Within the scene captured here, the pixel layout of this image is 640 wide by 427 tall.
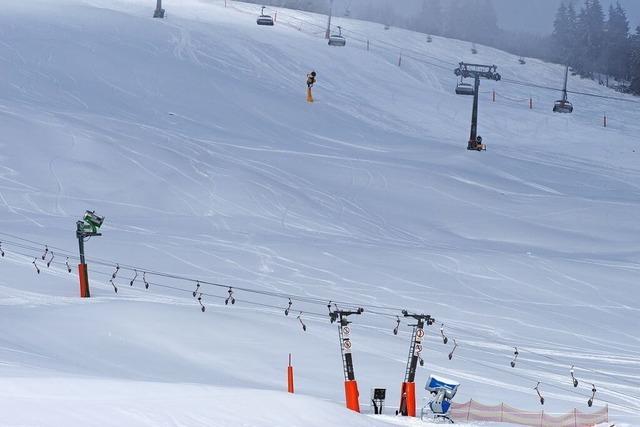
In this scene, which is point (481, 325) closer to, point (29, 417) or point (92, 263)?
point (92, 263)

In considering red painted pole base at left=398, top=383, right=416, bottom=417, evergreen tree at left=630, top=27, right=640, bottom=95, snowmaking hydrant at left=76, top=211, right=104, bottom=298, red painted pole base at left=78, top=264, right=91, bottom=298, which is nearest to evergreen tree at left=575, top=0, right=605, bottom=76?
evergreen tree at left=630, top=27, right=640, bottom=95

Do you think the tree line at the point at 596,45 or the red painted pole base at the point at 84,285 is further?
the tree line at the point at 596,45

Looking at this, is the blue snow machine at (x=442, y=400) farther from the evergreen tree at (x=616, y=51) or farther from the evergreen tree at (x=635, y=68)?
the evergreen tree at (x=616, y=51)

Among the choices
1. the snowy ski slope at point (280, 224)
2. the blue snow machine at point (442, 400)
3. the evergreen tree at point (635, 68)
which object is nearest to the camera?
the blue snow machine at point (442, 400)

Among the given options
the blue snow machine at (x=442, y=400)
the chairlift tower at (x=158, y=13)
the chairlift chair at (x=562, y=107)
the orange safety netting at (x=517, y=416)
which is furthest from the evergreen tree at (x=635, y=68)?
the blue snow machine at (x=442, y=400)

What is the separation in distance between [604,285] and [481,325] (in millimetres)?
4863

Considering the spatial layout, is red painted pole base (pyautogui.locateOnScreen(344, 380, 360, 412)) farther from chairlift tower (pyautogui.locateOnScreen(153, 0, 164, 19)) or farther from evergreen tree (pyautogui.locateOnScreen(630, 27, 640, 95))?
evergreen tree (pyautogui.locateOnScreen(630, 27, 640, 95))

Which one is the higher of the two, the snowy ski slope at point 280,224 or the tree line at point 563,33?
the tree line at point 563,33

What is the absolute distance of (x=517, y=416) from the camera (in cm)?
1349

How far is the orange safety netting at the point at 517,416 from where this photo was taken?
43.5 ft

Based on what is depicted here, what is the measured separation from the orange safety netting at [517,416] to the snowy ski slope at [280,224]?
3.11 feet

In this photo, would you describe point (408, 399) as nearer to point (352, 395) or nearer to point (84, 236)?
point (352, 395)

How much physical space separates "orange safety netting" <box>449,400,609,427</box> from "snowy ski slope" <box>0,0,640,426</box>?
3.11 ft

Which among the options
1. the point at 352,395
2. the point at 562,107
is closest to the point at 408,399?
the point at 352,395
